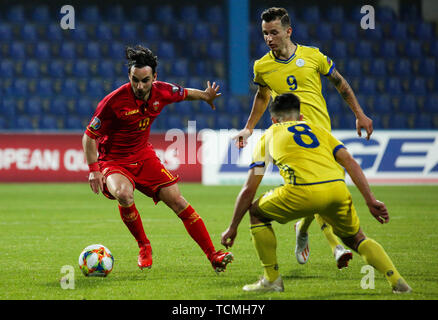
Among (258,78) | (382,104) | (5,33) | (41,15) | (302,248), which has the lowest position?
(382,104)

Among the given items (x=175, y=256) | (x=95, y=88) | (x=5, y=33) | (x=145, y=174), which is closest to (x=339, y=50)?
(x=95, y=88)

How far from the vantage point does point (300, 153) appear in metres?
4.29

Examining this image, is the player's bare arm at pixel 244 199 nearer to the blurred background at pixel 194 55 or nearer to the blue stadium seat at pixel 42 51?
the blurred background at pixel 194 55

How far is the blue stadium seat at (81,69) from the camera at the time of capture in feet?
62.1

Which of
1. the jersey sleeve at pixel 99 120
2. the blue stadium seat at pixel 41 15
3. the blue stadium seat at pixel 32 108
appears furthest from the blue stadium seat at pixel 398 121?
the jersey sleeve at pixel 99 120

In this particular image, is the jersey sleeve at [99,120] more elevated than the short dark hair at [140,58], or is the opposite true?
the short dark hair at [140,58]

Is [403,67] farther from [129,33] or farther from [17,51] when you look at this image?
[17,51]

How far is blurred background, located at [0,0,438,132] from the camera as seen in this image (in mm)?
18109

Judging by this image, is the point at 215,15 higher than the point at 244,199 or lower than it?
higher

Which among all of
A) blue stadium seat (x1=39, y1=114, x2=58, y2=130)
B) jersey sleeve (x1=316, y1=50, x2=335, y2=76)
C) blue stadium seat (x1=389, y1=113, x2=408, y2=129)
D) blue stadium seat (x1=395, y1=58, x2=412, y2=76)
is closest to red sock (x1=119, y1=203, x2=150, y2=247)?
jersey sleeve (x1=316, y1=50, x2=335, y2=76)

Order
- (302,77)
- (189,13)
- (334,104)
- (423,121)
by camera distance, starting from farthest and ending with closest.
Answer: (189,13) → (334,104) → (423,121) → (302,77)

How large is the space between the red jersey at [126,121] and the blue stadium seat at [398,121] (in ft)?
43.3

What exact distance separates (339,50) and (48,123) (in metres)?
8.41
